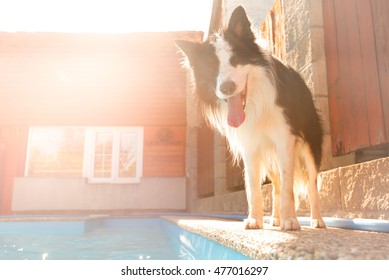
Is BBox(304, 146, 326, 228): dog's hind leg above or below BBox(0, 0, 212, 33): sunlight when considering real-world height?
below

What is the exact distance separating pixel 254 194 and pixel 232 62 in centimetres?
79

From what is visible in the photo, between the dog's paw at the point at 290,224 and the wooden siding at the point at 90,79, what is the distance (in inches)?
343

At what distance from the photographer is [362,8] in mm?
2211

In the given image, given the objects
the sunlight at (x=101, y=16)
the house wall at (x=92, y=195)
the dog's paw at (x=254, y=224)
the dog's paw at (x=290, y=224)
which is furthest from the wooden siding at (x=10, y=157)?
the dog's paw at (x=290, y=224)

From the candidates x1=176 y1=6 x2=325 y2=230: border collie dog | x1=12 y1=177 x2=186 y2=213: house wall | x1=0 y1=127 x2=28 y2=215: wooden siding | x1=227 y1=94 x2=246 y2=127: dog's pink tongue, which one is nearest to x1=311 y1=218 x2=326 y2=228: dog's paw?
x1=176 y1=6 x2=325 y2=230: border collie dog

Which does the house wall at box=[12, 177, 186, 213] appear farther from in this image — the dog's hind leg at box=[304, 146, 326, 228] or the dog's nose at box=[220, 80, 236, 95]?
the dog's nose at box=[220, 80, 236, 95]

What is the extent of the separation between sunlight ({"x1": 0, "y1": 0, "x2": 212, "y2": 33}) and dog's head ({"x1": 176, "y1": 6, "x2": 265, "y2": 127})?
7.30 feet

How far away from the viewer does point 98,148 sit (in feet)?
34.3

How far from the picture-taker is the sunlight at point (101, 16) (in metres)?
3.48

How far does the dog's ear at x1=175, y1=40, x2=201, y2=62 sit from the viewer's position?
214 cm

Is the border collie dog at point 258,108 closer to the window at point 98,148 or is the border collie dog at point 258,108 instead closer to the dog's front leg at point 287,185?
the dog's front leg at point 287,185

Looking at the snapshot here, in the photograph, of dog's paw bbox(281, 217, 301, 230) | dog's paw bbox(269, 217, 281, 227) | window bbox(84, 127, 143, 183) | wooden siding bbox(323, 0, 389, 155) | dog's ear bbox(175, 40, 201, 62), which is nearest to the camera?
dog's paw bbox(281, 217, 301, 230)
